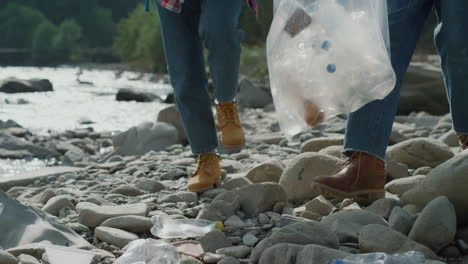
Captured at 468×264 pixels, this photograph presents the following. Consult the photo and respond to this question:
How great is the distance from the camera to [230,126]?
405 centimetres

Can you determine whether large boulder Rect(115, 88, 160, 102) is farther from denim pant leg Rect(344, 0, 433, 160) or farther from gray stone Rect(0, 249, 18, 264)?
gray stone Rect(0, 249, 18, 264)

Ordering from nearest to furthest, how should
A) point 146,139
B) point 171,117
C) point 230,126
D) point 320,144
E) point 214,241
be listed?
1. point 214,241
2. point 230,126
3. point 320,144
4. point 146,139
5. point 171,117

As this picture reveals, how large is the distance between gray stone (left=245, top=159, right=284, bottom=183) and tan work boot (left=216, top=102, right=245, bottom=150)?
0.19 metres

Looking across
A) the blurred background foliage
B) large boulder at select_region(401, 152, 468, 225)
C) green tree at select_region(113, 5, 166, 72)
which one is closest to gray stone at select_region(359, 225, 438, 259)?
large boulder at select_region(401, 152, 468, 225)

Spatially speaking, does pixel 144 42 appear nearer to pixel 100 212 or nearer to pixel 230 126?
pixel 230 126

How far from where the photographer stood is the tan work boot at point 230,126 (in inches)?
159

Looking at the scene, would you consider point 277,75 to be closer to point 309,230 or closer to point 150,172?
point 309,230

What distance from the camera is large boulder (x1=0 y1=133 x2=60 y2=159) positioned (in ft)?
27.7

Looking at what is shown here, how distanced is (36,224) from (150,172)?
204cm

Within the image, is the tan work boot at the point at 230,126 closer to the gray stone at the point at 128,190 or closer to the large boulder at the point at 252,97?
the gray stone at the point at 128,190

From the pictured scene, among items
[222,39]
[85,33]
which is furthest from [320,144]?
[85,33]

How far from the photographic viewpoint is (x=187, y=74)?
12.5 feet

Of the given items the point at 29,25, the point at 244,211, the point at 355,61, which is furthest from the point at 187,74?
the point at 29,25

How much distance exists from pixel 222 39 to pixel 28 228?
1.33 meters
